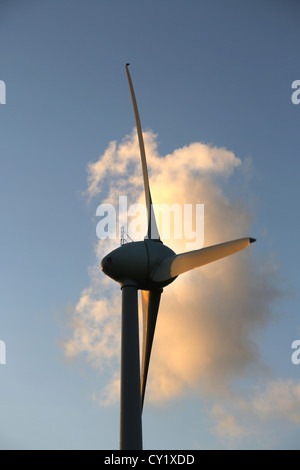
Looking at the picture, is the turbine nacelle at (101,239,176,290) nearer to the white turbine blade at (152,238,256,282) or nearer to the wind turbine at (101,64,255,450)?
the wind turbine at (101,64,255,450)

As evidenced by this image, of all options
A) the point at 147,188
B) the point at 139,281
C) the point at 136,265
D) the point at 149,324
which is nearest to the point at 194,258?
the point at 136,265

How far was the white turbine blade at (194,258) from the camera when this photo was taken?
15469 millimetres

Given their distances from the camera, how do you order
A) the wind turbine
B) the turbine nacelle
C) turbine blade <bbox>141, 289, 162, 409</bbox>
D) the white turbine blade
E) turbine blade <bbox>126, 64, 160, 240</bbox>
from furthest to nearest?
1. turbine blade <bbox>126, 64, 160, 240</bbox>
2. turbine blade <bbox>141, 289, 162, 409</bbox>
3. the turbine nacelle
4. the wind turbine
5. the white turbine blade

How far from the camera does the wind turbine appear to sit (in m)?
16.3

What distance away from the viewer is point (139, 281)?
1981 cm

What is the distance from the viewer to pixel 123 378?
1714 centimetres

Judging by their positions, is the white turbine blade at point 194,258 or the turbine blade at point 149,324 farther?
the turbine blade at point 149,324

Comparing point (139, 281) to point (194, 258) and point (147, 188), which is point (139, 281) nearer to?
point (194, 258)

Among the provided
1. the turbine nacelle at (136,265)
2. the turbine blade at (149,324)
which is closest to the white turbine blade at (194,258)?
the turbine nacelle at (136,265)

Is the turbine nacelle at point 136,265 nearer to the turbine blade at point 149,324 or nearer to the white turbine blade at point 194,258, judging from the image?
the white turbine blade at point 194,258

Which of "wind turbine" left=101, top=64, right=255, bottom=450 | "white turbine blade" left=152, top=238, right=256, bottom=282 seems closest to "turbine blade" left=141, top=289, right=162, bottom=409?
"wind turbine" left=101, top=64, right=255, bottom=450

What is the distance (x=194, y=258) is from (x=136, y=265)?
3.21 metres
